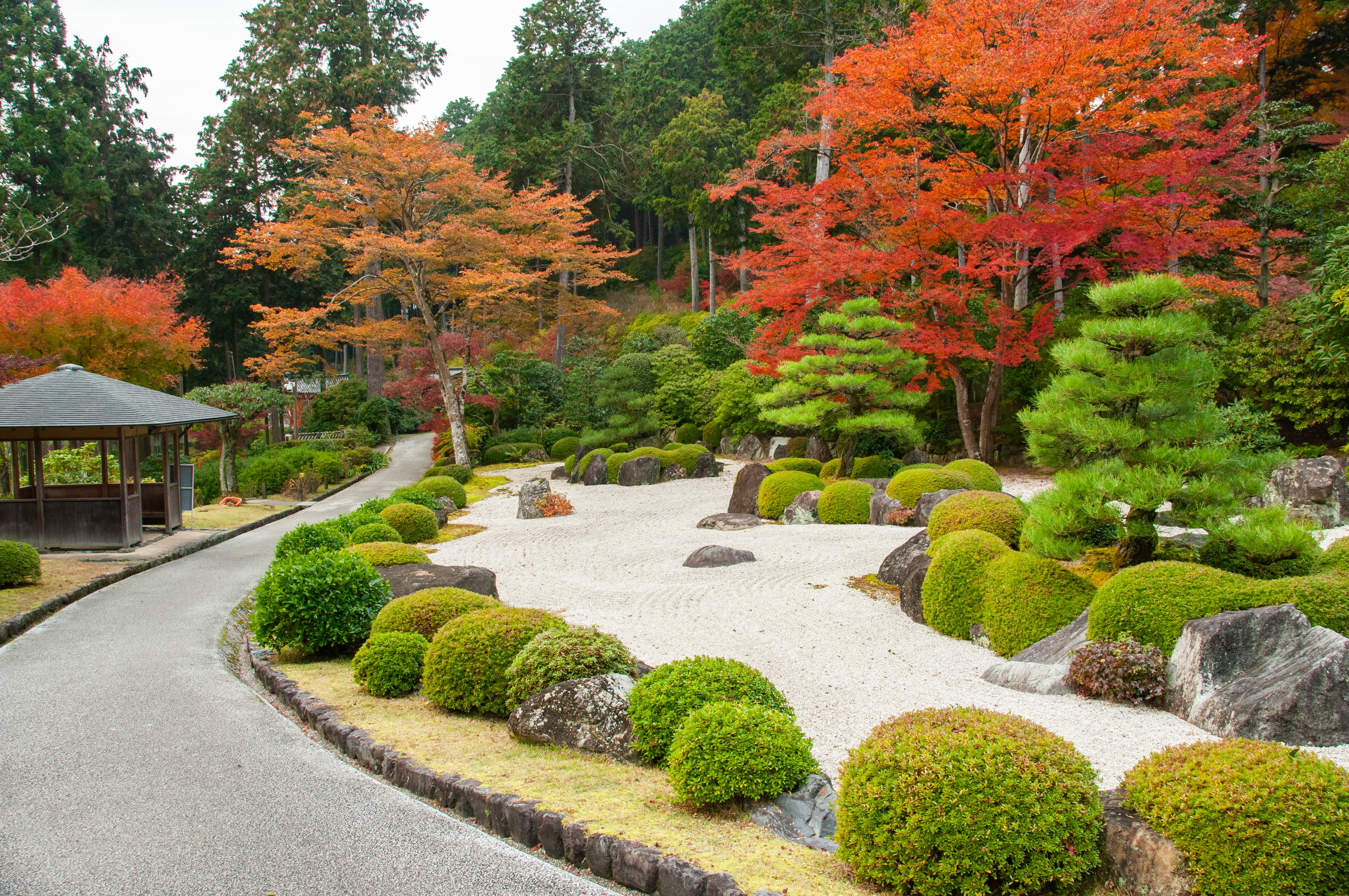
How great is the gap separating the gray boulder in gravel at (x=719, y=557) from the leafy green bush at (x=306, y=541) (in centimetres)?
414

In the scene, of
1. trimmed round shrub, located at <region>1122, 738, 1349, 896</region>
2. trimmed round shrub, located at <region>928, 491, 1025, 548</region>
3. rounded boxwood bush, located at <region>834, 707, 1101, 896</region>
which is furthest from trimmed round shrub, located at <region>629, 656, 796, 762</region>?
trimmed round shrub, located at <region>928, 491, 1025, 548</region>

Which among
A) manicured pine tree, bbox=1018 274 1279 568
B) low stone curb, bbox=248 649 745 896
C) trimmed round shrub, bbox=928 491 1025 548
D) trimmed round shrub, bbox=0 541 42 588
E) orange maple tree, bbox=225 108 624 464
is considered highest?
orange maple tree, bbox=225 108 624 464

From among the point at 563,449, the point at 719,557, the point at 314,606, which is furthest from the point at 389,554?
the point at 563,449

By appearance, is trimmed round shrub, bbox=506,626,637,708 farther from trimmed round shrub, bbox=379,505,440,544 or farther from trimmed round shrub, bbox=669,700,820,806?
trimmed round shrub, bbox=379,505,440,544

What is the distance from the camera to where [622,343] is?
103 ft

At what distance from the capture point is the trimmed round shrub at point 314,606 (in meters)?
6.44

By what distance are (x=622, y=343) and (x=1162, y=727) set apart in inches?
1094

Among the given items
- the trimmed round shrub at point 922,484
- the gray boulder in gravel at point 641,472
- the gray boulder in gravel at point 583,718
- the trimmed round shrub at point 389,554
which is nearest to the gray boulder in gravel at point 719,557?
the trimmed round shrub at point 922,484

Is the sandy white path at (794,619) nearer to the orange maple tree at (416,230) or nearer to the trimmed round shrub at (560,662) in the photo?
the trimmed round shrub at (560,662)

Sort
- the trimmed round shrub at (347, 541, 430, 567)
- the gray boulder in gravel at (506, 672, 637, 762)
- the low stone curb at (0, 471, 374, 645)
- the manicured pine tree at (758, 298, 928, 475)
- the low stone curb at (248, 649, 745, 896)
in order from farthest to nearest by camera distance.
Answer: the manicured pine tree at (758, 298, 928, 475), the trimmed round shrub at (347, 541, 430, 567), the low stone curb at (0, 471, 374, 645), the gray boulder in gravel at (506, 672, 637, 762), the low stone curb at (248, 649, 745, 896)

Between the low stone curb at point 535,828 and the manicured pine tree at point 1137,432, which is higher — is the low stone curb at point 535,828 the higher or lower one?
the lower one

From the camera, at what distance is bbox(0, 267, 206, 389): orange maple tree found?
19938 mm

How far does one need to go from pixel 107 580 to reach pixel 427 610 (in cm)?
636

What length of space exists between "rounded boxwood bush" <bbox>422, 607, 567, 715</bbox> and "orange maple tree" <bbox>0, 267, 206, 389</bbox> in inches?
719
